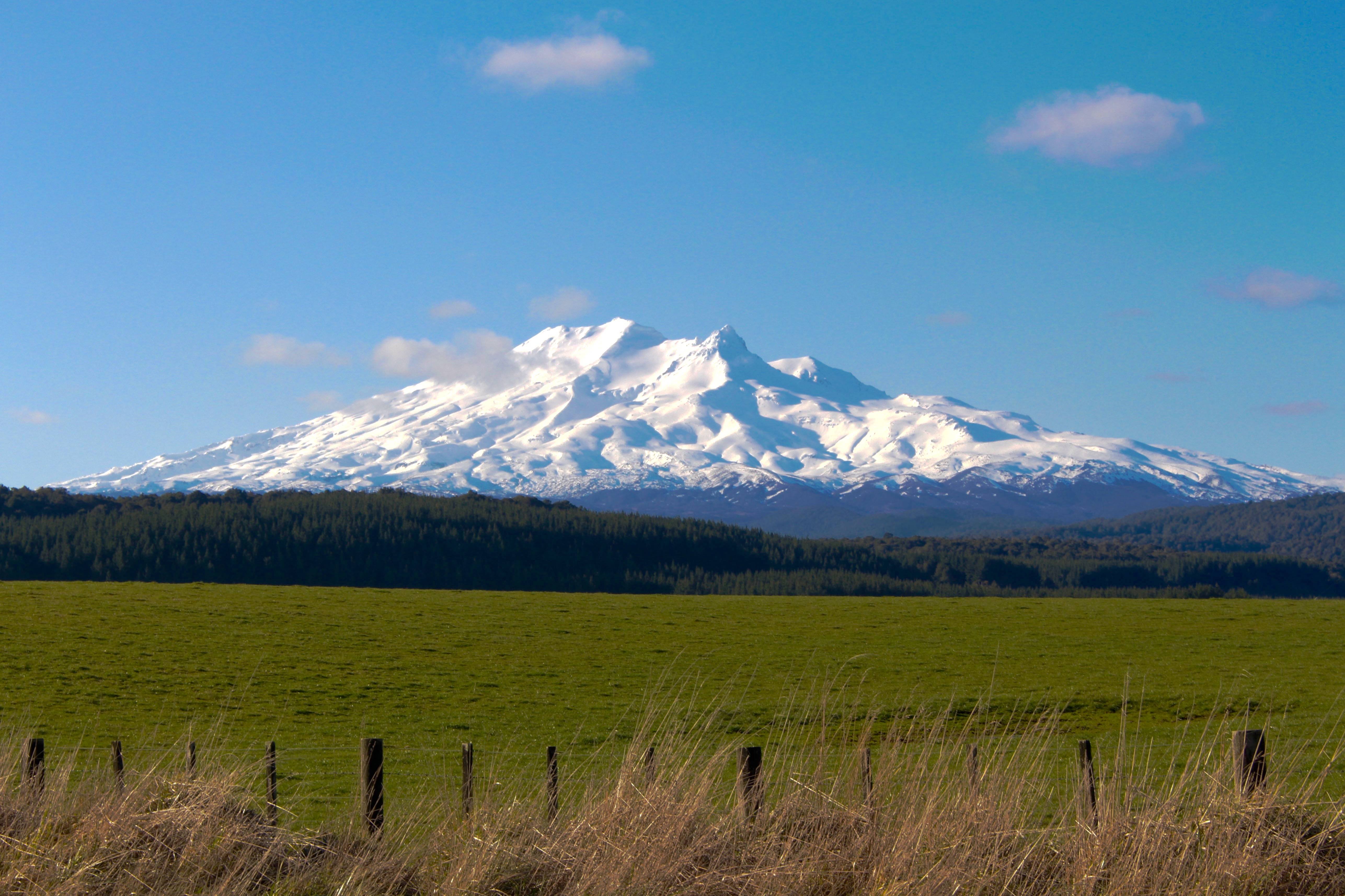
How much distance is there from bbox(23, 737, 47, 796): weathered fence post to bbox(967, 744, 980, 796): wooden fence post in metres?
6.74

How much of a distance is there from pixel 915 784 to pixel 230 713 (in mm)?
23548

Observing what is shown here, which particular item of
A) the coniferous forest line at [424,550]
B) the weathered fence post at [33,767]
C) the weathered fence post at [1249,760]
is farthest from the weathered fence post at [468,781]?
the coniferous forest line at [424,550]

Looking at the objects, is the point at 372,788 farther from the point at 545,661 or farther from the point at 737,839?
the point at 545,661

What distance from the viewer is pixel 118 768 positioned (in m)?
8.41

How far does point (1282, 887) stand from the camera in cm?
711

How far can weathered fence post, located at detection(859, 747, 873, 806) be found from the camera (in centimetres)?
730

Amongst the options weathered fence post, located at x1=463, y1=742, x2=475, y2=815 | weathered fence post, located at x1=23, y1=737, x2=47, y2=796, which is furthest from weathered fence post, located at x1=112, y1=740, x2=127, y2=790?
weathered fence post, located at x1=463, y1=742, x2=475, y2=815

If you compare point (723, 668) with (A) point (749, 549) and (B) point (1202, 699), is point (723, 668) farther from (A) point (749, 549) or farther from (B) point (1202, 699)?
(A) point (749, 549)

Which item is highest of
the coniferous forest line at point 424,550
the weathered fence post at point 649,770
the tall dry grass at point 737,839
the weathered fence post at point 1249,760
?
the weathered fence post at point 1249,760

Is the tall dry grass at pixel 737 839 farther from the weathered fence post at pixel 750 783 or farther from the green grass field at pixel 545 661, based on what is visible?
the green grass field at pixel 545 661

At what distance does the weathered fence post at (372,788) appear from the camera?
769 cm

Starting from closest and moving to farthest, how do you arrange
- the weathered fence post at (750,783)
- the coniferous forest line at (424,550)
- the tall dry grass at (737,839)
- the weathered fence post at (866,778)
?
the tall dry grass at (737,839), the weathered fence post at (866,778), the weathered fence post at (750,783), the coniferous forest line at (424,550)

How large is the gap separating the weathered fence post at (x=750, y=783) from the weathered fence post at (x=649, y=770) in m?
0.61

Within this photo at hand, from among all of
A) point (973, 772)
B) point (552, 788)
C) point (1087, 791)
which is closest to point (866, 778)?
point (973, 772)
